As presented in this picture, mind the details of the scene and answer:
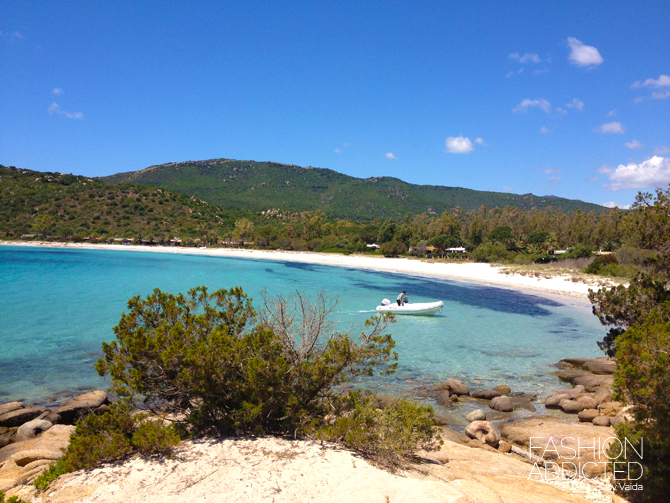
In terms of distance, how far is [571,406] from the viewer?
31.8ft

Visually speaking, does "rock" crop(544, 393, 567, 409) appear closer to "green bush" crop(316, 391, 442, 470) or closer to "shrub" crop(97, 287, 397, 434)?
"green bush" crop(316, 391, 442, 470)

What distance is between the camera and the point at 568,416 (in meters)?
9.49

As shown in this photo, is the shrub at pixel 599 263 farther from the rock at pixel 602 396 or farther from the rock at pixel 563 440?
the rock at pixel 563 440

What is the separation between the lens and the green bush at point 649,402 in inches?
193

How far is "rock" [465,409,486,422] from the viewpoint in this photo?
9.10 meters

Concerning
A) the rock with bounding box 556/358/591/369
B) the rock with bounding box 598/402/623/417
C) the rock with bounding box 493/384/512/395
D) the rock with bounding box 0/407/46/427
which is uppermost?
the rock with bounding box 598/402/623/417

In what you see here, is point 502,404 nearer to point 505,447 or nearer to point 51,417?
point 505,447

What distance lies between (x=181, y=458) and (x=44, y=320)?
60.0 feet

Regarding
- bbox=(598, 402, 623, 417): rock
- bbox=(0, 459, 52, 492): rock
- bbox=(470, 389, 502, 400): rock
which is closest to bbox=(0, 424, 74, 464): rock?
bbox=(0, 459, 52, 492): rock

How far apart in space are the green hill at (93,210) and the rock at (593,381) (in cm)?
7779

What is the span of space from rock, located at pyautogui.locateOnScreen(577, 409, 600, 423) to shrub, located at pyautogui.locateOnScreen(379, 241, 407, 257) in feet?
178

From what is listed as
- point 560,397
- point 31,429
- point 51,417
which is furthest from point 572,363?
point 31,429

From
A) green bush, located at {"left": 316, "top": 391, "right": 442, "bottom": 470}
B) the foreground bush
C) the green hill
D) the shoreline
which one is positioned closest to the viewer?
→ the foreground bush

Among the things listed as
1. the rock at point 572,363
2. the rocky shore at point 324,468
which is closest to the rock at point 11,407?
the rocky shore at point 324,468
